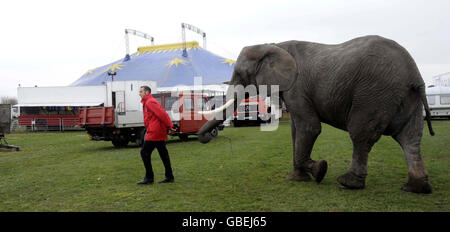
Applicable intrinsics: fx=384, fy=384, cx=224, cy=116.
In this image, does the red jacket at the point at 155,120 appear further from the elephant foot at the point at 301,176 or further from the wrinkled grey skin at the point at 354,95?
the elephant foot at the point at 301,176

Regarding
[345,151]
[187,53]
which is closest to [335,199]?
[345,151]

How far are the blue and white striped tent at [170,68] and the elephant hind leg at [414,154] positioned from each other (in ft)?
75.9

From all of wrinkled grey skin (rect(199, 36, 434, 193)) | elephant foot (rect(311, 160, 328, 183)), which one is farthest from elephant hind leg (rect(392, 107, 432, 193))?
elephant foot (rect(311, 160, 328, 183))

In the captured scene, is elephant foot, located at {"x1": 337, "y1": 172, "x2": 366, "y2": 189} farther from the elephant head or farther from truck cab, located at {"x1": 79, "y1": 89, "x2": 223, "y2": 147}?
truck cab, located at {"x1": 79, "y1": 89, "x2": 223, "y2": 147}

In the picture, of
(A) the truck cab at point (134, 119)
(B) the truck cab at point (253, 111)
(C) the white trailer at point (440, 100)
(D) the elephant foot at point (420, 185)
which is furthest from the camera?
(C) the white trailer at point (440, 100)

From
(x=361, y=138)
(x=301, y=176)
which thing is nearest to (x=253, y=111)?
(x=301, y=176)

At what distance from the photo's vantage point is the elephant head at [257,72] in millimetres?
6188

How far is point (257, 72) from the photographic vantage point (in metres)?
6.64

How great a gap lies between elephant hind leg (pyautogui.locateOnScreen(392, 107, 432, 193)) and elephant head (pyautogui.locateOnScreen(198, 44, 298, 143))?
182cm

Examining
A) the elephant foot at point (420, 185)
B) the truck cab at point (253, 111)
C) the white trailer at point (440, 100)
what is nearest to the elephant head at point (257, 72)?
the elephant foot at point (420, 185)

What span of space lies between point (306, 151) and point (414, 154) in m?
1.58

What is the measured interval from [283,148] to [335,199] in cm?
638

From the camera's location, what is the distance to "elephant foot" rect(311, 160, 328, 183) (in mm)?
5988

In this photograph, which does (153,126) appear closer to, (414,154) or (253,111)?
(414,154)
